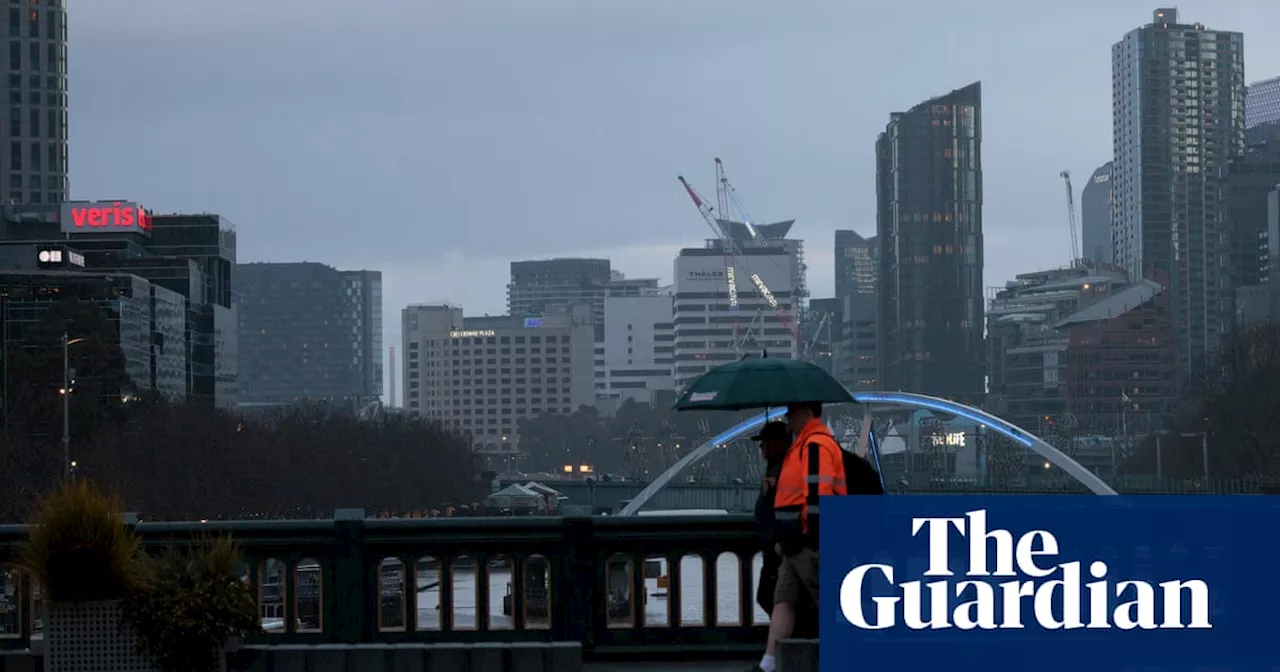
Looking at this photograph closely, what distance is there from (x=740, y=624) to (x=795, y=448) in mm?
3452

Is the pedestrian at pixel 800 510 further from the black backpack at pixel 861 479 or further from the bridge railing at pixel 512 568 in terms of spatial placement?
the bridge railing at pixel 512 568

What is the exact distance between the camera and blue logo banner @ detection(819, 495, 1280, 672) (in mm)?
12250

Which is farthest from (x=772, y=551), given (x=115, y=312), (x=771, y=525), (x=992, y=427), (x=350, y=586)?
(x=115, y=312)

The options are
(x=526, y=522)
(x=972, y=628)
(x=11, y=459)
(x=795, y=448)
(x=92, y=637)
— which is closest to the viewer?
(x=972, y=628)

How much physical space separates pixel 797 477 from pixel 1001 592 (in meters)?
1.63

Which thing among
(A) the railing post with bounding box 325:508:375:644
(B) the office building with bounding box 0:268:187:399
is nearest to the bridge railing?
(A) the railing post with bounding box 325:508:375:644

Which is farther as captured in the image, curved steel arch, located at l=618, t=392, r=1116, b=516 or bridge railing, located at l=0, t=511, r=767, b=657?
curved steel arch, located at l=618, t=392, r=1116, b=516

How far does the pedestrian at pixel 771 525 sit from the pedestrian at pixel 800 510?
118mm

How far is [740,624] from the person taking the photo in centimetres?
1633

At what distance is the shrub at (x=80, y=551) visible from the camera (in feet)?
46.1

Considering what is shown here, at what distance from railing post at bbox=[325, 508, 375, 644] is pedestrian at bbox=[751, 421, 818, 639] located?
355 centimetres

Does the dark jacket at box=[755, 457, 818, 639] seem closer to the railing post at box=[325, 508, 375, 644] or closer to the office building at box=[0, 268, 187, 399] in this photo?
the railing post at box=[325, 508, 375, 644]

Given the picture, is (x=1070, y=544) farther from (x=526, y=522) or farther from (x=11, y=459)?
(x=11, y=459)

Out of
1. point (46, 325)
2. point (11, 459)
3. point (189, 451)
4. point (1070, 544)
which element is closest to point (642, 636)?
point (1070, 544)
